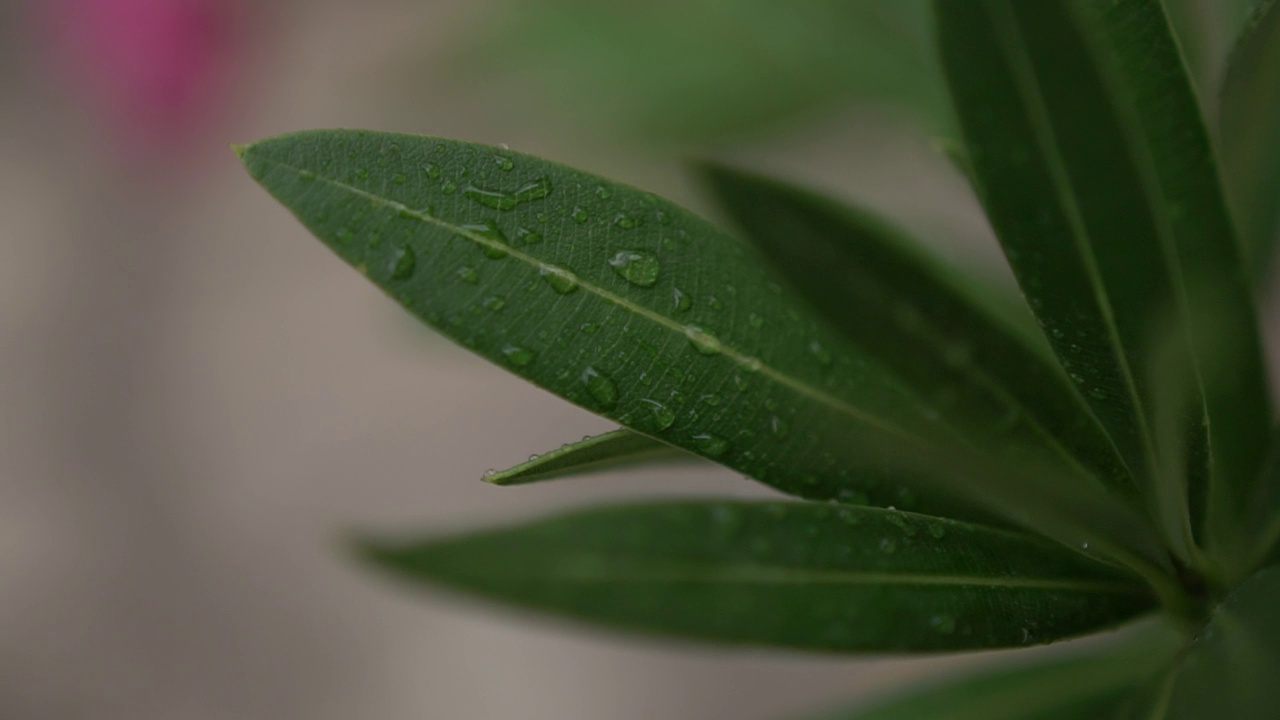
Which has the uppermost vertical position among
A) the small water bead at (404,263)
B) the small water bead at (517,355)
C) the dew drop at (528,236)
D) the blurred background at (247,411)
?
the dew drop at (528,236)

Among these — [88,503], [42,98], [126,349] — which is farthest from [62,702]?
[42,98]

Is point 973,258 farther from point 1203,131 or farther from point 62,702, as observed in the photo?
point 62,702

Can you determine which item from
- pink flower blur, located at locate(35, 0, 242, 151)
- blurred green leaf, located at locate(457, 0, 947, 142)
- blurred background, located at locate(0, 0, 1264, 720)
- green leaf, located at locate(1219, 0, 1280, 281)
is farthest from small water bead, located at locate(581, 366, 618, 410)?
pink flower blur, located at locate(35, 0, 242, 151)

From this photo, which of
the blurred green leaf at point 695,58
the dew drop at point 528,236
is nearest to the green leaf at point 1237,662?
the dew drop at point 528,236

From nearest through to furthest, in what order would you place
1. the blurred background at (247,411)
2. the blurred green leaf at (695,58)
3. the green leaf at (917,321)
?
the green leaf at (917,321)
the blurred green leaf at (695,58)
the blurred background at (247,411)

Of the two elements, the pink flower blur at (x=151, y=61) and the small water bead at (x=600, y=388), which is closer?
the small water bead at (x=600, y=388)

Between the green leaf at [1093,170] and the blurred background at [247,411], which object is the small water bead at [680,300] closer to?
the green leaf at [1093,170]

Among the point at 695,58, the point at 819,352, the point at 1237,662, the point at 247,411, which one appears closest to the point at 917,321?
the point at 819,352
